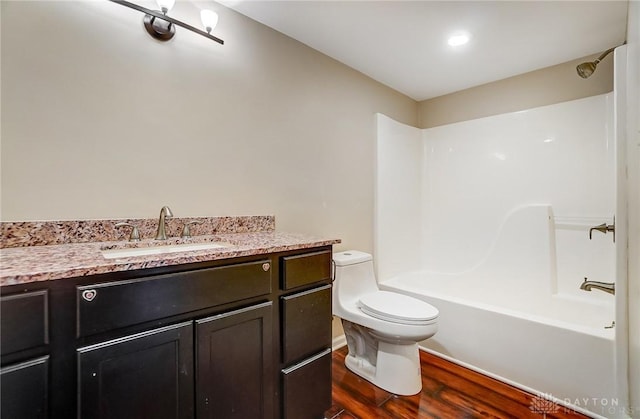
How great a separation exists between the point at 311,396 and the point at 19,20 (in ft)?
6.31

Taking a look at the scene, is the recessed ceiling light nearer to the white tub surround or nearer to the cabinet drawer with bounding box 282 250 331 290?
the white tub surround

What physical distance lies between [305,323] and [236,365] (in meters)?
0.34

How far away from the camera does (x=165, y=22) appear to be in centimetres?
138

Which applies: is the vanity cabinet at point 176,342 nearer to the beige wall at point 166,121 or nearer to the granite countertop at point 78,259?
the granite countertop at point 78,259

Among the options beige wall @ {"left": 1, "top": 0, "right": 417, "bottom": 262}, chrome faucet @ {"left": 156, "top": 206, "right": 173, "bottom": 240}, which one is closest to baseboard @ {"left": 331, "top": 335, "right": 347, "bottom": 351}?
beige wall @ {"left": 1, "top": 0, "right": 417, "bottom": 262}

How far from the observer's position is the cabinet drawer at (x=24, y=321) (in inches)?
27.0

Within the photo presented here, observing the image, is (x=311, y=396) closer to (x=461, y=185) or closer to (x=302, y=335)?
(x=302, y=335)

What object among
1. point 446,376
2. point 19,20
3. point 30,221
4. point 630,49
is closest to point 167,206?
point 30,221

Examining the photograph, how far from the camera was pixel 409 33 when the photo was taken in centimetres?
186

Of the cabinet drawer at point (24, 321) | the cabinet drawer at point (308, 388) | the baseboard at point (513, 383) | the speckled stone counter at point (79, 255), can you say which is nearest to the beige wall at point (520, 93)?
the baseboard at point (513, 383)

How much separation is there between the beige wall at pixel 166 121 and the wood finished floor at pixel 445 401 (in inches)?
39.5

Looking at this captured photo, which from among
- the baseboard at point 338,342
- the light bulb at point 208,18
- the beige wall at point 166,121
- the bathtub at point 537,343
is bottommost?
the baseboard at point 338,342

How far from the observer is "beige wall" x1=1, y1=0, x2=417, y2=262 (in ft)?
3.66

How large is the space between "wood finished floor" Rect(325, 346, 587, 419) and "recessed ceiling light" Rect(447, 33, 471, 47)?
7.28 feet
